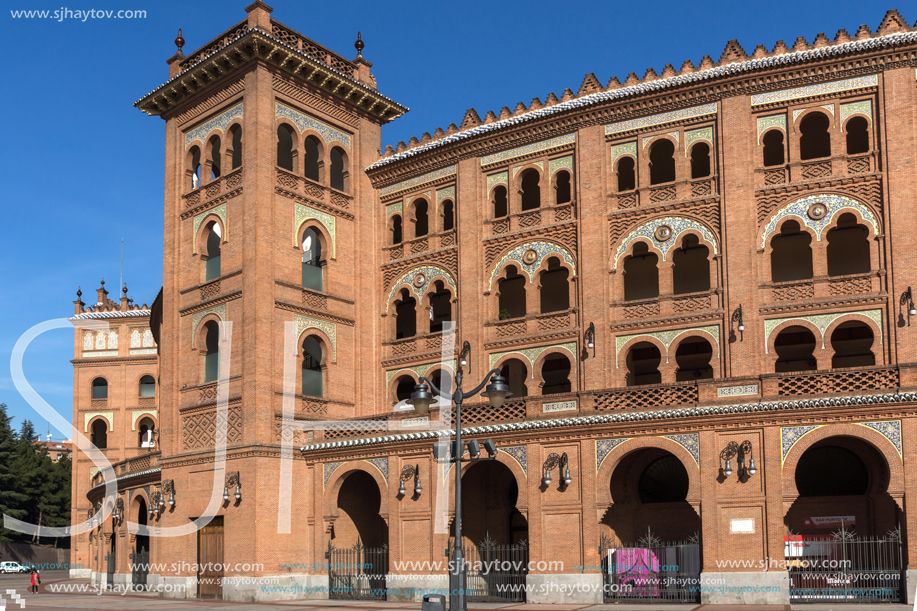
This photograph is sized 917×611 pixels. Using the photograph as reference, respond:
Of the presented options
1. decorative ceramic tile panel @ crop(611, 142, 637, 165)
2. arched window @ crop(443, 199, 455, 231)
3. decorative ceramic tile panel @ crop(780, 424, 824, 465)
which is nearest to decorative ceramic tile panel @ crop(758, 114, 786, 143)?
decorative ceramic tile panel @ crop(611, 142, 637, 165)

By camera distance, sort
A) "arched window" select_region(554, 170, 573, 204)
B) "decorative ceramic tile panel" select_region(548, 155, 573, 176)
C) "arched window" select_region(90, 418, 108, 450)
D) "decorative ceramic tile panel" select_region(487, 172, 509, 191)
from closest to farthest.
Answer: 1. "decorative ceramic tile panel" select_region(548, 155, 573, 176)
2. "arched window" select_region(554, 170, 573, 204)
3. "decorative ceramic tile panel" select_region(487, 172, 509, 191)
4. "arched window" select_region(90, 418, 108, 450)

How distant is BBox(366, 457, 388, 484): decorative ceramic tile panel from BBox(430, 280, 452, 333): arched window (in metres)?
5.75

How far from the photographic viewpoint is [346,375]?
3325cm

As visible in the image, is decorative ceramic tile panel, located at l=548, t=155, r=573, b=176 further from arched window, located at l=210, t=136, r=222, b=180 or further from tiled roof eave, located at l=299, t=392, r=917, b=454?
arched window, located at l=210, t=136, r=222, b=180

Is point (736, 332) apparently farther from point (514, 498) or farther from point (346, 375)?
point (346, 375)

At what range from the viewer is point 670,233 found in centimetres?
2889

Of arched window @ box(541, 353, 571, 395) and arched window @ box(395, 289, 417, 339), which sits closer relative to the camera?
arched window @ box(541, 353, 571, 395)

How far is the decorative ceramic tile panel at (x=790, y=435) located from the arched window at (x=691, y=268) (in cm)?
738

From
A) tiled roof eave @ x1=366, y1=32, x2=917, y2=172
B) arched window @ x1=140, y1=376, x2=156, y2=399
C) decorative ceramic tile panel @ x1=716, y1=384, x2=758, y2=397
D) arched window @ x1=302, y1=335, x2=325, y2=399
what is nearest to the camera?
decorative ceramic tile panel @ x1=716, y1=384, x2=758, y2=397

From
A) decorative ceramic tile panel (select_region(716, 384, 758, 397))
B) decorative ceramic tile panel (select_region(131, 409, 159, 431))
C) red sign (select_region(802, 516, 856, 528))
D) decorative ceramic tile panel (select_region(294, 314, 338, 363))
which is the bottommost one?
red sign (select_region(802, 516, 856, 528))

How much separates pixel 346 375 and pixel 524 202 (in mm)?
8606

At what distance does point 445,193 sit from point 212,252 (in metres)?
8.54

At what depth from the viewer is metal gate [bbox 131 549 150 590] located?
34094 mm

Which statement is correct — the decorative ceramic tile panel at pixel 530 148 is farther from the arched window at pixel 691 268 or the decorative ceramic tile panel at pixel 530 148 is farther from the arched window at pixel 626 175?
the arched window at pixel 691 268
